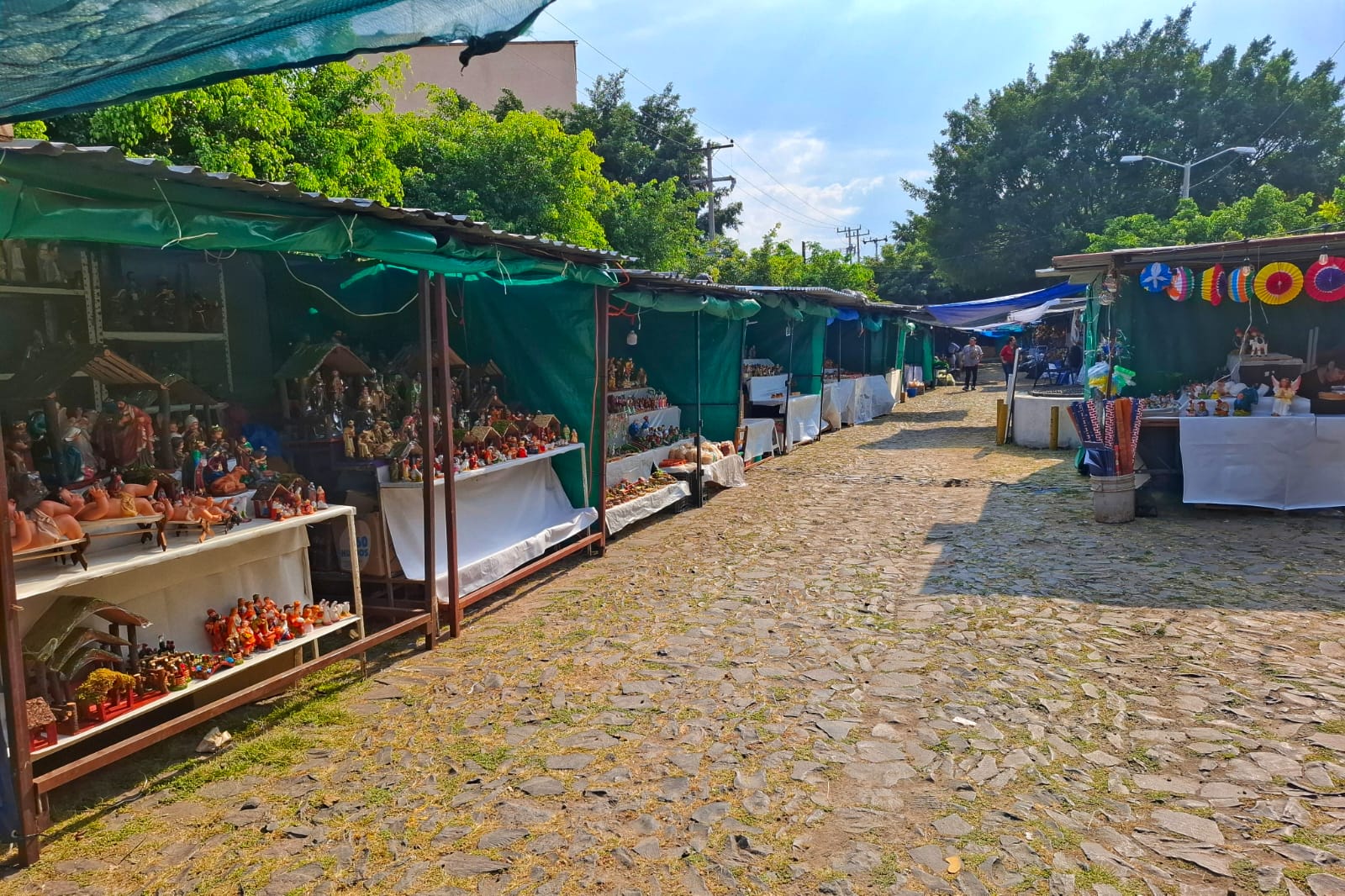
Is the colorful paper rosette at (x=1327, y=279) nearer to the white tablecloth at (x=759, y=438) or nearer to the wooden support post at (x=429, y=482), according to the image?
the white tablecloth at (x=759, y=438)

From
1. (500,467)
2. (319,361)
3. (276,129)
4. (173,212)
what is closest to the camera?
(173,212)

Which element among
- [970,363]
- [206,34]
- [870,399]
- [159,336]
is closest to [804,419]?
[870,399]

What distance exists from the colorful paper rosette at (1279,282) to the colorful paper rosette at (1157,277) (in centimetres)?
82

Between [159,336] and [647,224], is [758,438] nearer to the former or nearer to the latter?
[159,336]

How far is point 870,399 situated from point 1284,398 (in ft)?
→ 39.7

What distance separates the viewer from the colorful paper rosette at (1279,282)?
8742mm

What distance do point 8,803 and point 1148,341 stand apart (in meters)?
11.3

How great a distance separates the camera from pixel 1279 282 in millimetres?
8812

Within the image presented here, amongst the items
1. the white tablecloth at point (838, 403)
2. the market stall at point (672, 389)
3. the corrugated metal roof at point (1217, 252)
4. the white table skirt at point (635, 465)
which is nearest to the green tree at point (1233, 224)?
the white tablecloth at point (838, 403)

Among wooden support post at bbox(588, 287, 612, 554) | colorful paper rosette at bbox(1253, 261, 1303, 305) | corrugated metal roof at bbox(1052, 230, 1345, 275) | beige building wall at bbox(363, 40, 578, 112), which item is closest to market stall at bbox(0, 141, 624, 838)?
wooden support post at bbox(588, 287, 612, 554)

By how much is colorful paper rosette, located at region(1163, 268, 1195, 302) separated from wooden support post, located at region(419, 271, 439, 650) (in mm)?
8154

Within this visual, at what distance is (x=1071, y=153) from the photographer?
110ft

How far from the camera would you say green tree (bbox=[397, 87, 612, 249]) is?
17422mm

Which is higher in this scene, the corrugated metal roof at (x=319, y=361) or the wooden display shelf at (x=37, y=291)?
the wooden display shelf at (x=37, y=291)
